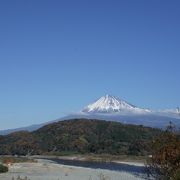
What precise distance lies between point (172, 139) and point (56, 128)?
144658 mm

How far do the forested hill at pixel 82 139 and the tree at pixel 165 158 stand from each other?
115 metres

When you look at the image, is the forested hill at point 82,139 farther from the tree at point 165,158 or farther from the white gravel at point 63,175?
the tree at point 165,158

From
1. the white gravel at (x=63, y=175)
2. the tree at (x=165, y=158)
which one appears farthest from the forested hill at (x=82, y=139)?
the tree at (x=165, y=158)

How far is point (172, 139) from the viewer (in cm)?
1803

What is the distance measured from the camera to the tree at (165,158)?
17.3 m

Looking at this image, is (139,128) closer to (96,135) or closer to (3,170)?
(96,135)

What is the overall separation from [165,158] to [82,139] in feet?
433

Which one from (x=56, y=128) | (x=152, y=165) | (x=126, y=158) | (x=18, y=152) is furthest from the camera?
(x=56, y=128)

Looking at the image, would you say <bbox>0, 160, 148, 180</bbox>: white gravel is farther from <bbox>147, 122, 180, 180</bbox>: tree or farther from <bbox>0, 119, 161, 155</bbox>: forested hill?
<bbox>0, 119, 161, 155</bbox>: forested hill

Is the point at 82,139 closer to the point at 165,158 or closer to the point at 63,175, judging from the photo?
the point at 63,175

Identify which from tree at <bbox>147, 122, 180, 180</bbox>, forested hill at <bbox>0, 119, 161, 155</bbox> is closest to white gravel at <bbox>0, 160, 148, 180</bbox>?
tree at <bbox>147, 122, 180, 180</bbox>

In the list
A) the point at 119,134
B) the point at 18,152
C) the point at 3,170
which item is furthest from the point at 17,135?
the point at 3,170

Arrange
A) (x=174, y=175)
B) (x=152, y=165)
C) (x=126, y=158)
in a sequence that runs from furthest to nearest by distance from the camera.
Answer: (x=126, y=158), (x=152, y=165), (x=174, y=175)

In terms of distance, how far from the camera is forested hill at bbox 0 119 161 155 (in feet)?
460
